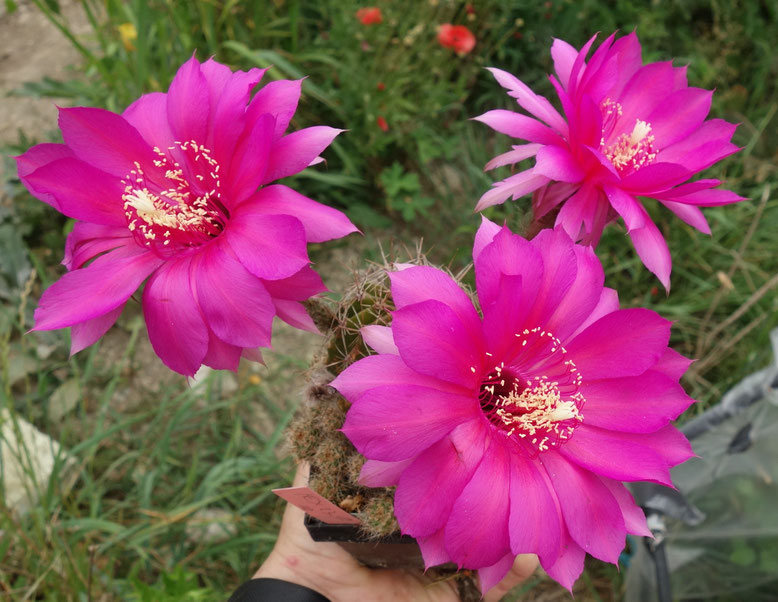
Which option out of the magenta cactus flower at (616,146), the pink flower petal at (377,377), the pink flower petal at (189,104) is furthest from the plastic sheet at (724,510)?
the pink flower petal at (189,104)

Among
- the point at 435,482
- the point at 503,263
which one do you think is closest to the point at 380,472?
the point at 435,482

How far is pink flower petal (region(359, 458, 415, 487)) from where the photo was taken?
699 mm

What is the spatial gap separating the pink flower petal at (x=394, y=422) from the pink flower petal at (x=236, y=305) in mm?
148

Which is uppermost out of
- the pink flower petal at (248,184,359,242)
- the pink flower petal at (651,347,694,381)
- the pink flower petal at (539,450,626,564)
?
the pink flower petal at (248,184,359,242)

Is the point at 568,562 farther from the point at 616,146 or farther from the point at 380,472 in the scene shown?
the point at 616,146

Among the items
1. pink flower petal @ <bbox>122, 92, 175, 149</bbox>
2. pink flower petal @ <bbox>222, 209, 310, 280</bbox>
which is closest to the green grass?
pink flower petal @ <bbox>122, 92, 175, 149</bbox>

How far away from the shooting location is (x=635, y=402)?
0.73m

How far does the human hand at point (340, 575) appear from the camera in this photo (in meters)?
1.14

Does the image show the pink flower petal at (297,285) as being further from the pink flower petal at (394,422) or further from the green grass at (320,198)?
the green grass at (320,198)

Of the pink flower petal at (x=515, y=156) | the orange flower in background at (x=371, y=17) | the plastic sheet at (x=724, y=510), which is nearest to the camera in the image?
the pink flower petal at (x=515, y=156)

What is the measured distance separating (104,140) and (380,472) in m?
0.56

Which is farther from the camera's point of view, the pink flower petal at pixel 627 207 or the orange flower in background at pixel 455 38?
the orange flower in background at pixel 455 38

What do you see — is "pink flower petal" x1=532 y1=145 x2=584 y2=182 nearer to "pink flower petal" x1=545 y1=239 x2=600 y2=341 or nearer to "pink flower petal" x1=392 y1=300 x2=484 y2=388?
"pink flower petal" x1=545 y1=239 x2=600 y2=341

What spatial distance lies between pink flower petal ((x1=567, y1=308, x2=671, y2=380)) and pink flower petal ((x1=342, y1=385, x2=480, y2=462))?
0.21 meters
